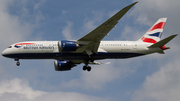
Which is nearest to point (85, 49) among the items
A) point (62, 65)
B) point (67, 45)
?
point (67, 45)

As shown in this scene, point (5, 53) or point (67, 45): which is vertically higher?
point (5, 53)

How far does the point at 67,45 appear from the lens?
4269 cm

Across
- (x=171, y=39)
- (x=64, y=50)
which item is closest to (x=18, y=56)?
(x=64, y=50)

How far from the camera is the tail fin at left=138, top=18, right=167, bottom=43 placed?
163 ft

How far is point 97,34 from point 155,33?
1390cm

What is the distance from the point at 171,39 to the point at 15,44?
80.9ft

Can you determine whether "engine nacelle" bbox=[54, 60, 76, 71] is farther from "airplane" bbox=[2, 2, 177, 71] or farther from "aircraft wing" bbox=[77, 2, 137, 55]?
"aircraft wing" bbox=[77, 2, 137, 55]

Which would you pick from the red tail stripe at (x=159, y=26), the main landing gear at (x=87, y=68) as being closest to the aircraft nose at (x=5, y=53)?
the main landing gear at (x=87, y=68)

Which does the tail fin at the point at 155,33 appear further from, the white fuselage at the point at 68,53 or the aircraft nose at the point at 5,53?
the aircraft nose at the point at 5,53

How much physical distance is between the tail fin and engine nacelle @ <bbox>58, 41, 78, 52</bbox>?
1317 centimetres

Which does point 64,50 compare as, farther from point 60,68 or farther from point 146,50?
point 146,50

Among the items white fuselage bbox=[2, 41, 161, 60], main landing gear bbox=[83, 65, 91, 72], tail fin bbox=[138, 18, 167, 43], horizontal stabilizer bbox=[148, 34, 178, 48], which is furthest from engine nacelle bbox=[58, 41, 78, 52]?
tail fin bbox=[138, 18, 167, 43]

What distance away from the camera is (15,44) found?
46.4 meters

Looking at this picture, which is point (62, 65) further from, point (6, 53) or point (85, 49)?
point (6, 53)
